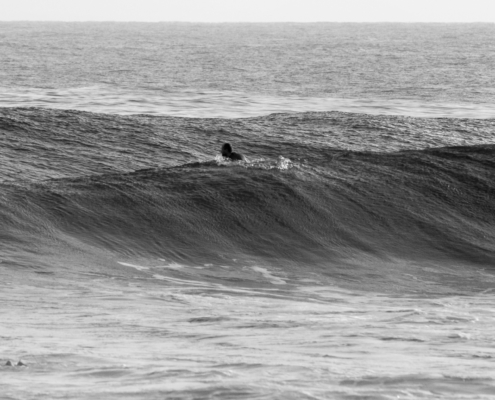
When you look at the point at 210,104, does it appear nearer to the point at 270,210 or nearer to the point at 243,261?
the point at 270,210

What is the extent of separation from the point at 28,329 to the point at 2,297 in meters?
1.62

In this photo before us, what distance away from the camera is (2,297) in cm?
965

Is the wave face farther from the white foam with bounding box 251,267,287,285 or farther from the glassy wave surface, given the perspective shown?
the white foam with bounding box 251,267,287,285

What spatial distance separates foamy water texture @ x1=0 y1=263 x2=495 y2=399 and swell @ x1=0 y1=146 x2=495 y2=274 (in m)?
1.61

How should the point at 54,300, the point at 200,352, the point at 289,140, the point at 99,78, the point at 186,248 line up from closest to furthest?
the point at 200,352, the point at 54,300, the point at 186,248, the point at 289,140, the point at 99,78

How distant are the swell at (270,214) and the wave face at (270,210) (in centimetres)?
2

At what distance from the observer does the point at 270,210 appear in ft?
47.1

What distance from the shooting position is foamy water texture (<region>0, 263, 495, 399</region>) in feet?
20.2

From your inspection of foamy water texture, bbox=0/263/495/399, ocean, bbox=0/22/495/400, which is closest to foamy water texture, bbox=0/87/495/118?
ocean, bbox=0/22/495/400

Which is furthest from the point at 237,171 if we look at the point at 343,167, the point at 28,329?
the point at 28,329

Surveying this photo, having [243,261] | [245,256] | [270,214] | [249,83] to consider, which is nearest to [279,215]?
[270,214]

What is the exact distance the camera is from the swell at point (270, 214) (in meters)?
12.9

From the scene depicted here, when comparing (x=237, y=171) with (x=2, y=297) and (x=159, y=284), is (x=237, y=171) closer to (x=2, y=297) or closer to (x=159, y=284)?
(x=159, y=284)

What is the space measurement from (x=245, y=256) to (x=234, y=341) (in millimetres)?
4955
